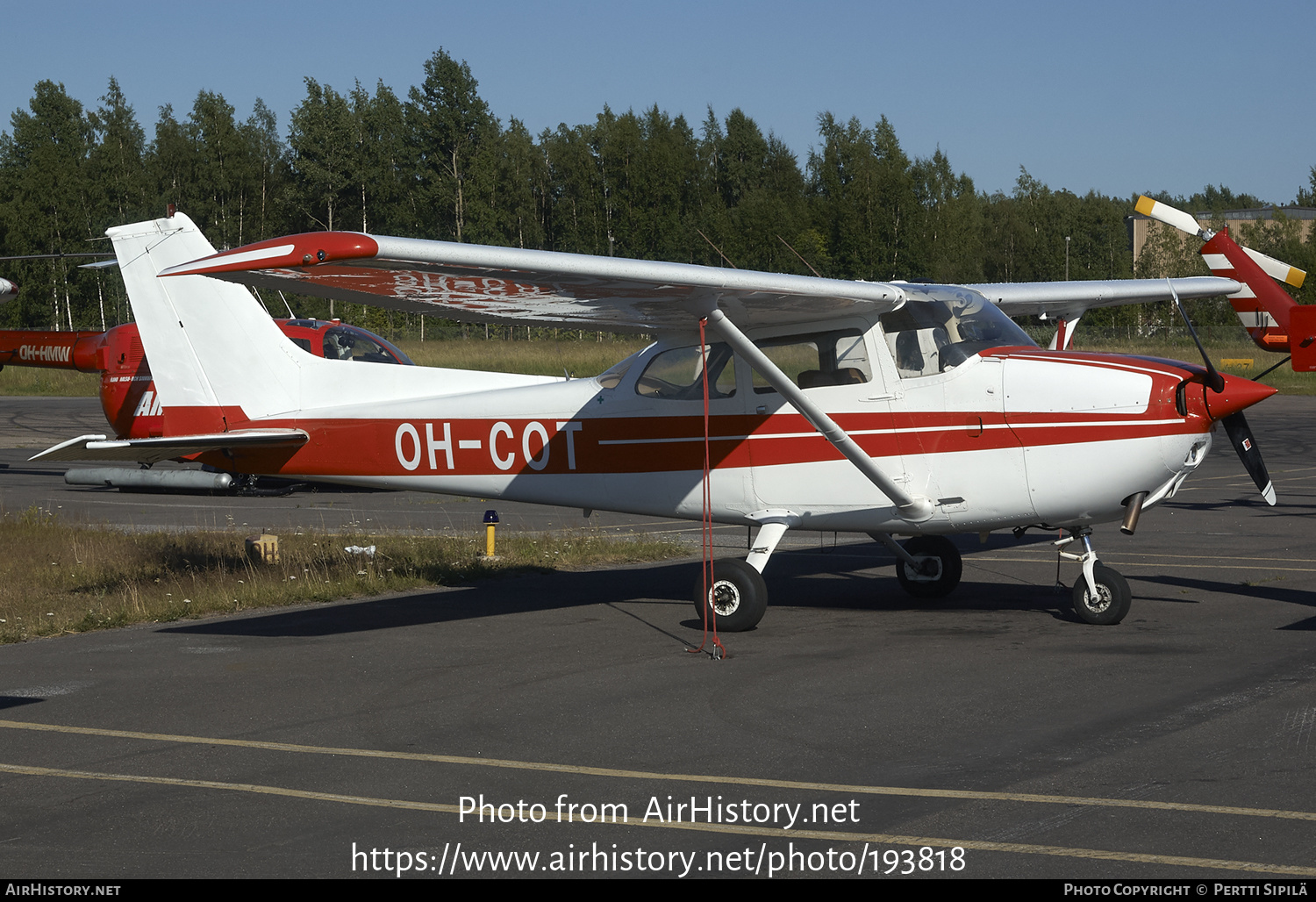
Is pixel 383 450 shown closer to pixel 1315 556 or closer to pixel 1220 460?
pixel 1315 556

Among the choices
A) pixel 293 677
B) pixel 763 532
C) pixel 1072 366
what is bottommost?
pixel 293 677

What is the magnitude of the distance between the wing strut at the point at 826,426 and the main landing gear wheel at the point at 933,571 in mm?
1560

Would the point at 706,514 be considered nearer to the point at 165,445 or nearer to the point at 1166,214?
the point at 165,445

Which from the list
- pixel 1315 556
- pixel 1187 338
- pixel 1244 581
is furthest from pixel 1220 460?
pixel 1187 338

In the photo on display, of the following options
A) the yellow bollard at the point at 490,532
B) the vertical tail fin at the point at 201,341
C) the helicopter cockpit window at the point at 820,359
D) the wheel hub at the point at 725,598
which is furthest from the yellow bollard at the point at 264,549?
the helicopter cockpit window at the point at 820,359

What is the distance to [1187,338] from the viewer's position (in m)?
63.2

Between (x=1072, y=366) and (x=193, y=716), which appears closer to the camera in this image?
(x=193, y=716)

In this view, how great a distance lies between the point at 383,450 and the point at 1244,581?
7.83 meters

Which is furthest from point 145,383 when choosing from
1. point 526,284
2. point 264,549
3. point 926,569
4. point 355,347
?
point 926,569

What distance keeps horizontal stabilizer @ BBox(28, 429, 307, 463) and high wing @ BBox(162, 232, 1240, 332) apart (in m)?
2.59

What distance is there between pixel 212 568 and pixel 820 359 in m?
7.16

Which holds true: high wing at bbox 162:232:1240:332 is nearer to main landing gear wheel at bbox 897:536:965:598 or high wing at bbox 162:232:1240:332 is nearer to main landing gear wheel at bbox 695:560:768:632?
main landing gear wheel at bbox 695:560:768:632

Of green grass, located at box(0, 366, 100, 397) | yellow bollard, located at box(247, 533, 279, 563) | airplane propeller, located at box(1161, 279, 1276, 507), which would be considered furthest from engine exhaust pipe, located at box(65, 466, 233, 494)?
green grass, located at box(0, 366, 100, 397)

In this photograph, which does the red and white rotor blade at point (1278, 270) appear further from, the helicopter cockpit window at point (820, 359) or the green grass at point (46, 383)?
the green grass at point (46, 383)
